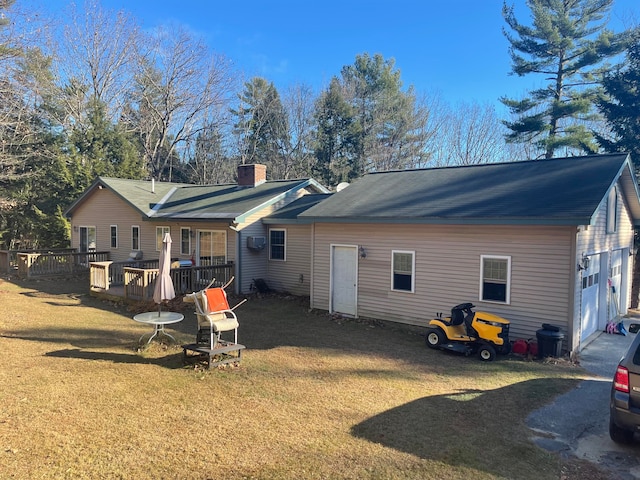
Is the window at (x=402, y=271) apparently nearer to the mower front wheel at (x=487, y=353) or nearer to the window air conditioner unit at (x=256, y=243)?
the mower front wheel at (x=487, y=353)

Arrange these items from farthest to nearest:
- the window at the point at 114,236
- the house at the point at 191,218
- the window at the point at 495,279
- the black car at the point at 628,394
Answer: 1. the window at the point at 114,236
2. the house at the point at 191,218
3. the window at the point at 495,279
4. the black car at the point at 628,394

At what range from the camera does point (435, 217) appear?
10266mm

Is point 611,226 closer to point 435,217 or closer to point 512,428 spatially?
point 435,217

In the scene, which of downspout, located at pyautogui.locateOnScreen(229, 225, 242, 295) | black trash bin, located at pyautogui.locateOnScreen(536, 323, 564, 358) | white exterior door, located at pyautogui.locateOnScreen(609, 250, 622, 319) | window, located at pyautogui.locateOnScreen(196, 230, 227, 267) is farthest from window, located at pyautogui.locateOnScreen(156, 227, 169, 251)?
white exterior door, located at pyautogui.locateOnScreen(609, 250, 622, 319)

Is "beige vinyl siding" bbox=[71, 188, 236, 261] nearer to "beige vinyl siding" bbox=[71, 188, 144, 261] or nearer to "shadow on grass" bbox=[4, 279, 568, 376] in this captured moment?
"beige vinyl siding" bbox=[71, 188, 144, 261]

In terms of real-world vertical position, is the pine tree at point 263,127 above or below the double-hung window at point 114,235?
above

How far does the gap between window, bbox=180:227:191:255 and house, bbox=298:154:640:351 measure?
692 cm

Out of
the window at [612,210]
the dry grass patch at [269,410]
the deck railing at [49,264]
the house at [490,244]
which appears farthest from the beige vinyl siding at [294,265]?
the deck railing at [49,264]

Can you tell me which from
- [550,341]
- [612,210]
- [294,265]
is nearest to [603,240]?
[612,210]

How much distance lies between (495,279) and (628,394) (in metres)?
5.15

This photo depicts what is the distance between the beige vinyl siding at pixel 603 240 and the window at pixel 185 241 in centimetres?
1388

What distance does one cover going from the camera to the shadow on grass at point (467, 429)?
4785mm

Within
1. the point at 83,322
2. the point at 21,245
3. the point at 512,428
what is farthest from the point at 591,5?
the point at 21,245

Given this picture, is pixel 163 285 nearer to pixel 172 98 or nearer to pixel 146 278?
pixel 146 278
